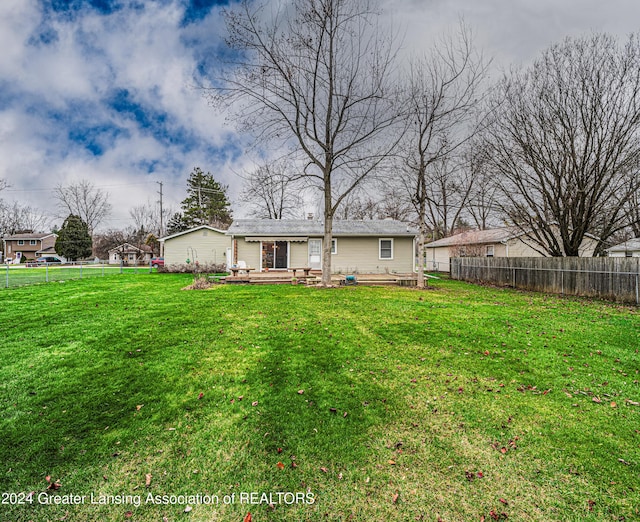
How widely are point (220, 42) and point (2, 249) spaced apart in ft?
217

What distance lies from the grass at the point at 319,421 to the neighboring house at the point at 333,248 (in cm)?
1206

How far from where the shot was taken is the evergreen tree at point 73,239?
40094 mm

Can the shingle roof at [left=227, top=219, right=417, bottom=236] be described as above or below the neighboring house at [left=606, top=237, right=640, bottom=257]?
above

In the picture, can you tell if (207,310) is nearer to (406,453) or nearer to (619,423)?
(406,453)

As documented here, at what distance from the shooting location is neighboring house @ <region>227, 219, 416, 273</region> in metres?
18.4

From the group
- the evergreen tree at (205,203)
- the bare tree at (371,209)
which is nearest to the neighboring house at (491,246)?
the bare tree at (371,209)

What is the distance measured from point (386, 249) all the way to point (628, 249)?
1637cm

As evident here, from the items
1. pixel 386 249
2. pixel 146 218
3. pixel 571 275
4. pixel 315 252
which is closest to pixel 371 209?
pixel 386 249

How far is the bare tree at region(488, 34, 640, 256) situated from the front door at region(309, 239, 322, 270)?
1041 centimetres

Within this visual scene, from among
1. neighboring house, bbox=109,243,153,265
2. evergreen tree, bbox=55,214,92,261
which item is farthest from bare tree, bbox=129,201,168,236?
evergreen tree, bbox=55,214,92,261

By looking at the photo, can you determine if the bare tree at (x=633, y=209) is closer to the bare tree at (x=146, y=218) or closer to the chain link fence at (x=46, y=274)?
the chain link fence at (x=46, y=274)

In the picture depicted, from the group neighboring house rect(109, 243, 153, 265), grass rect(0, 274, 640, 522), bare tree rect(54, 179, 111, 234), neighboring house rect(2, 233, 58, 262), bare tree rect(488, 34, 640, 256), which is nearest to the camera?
grass rect(0, 274, 640, 522)

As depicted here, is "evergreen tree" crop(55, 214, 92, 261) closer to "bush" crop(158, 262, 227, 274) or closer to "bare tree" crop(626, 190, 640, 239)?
"bush" crop(158, 262, 227, 274)

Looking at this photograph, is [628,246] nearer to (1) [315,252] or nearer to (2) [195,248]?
(1) [315,252]
